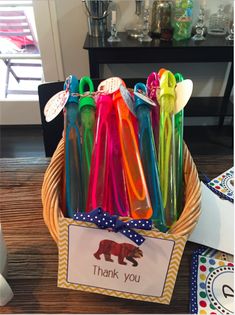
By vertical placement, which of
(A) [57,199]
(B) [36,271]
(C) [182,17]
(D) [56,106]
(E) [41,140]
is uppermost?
(C) [182,17]

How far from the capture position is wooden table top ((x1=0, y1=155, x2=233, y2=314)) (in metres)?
0.46

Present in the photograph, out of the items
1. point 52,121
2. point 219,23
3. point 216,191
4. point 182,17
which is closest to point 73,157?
point 216,191

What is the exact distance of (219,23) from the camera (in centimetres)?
177

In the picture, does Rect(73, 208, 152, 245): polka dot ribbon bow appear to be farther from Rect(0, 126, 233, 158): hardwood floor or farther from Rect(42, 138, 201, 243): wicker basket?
Rect(0, 126, 233, 158): hardwood floor

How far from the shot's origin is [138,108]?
0.51 metres

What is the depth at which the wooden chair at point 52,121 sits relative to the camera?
938 mm

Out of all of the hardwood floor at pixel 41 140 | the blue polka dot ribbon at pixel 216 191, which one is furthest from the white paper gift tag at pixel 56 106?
the hardwood floor at pixel 41 140

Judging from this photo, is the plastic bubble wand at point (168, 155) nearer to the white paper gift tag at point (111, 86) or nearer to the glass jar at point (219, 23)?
the white paper gift tag at point (111, 86)

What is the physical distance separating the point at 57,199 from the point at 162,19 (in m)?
1.58

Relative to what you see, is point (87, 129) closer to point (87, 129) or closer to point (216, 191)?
point (87, 129)

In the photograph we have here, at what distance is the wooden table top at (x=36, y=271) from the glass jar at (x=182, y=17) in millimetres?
1392

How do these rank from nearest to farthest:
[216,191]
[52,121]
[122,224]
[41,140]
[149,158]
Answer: [122,224], [149,158], [216,191], [52,121], [41,140]

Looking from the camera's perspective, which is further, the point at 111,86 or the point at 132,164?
the point at 111,86

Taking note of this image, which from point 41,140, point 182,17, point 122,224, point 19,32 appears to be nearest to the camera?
point 122,224
